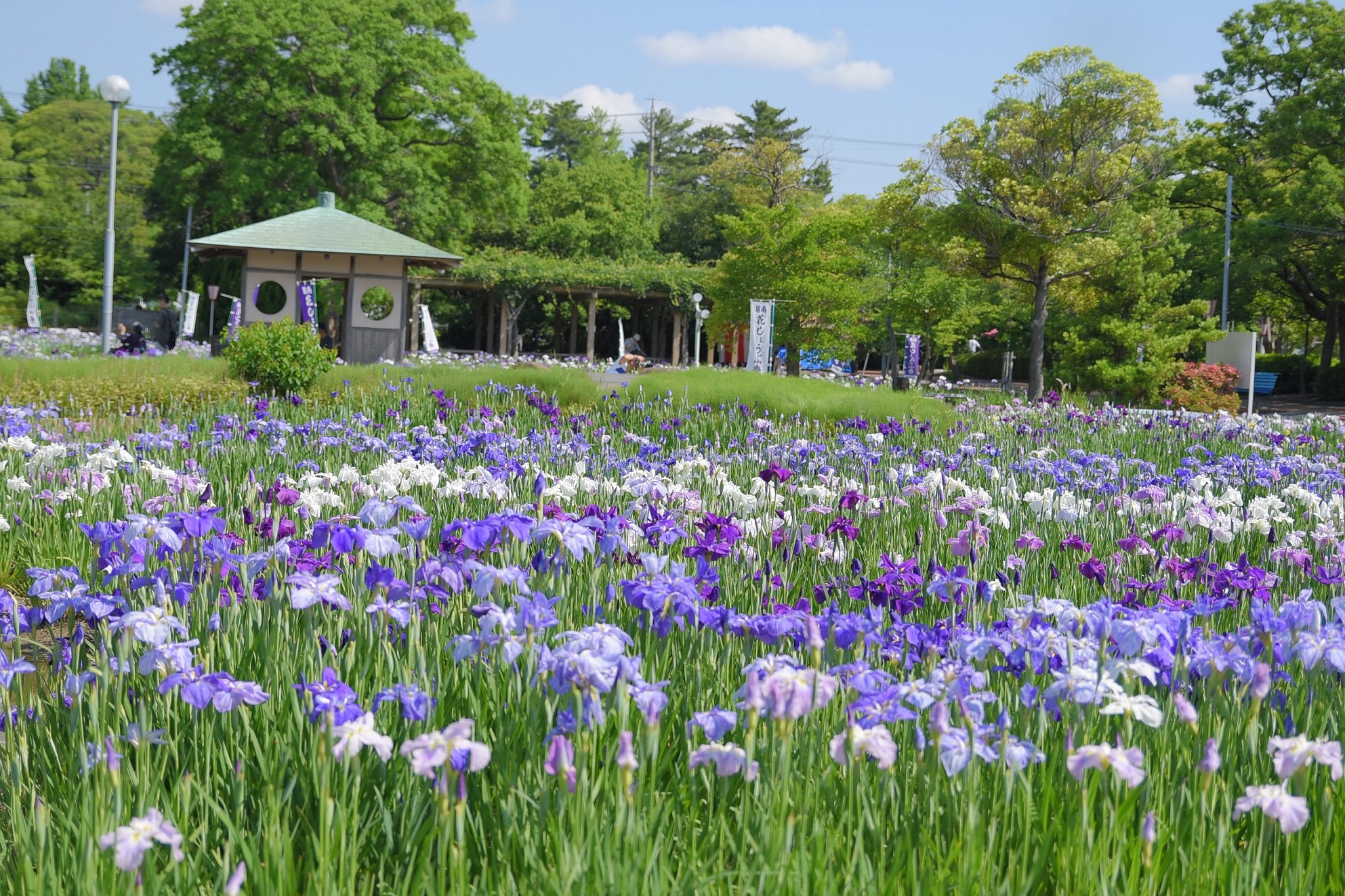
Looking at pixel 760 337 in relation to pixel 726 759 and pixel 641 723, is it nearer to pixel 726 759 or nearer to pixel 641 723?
pixel 641 723

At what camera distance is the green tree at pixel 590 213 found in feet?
149

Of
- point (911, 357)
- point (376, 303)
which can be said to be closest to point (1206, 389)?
point (911, 357)

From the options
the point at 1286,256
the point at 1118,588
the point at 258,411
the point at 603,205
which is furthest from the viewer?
the point at 603,205

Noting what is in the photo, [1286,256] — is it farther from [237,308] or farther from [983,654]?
[983,654]

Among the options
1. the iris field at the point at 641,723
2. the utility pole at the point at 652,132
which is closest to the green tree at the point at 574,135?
the utility pole at the point at 652,132

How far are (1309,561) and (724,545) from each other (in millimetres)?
2379

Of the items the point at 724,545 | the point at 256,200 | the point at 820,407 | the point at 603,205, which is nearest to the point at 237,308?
the point at 256,200

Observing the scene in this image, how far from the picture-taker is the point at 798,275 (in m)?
28.1

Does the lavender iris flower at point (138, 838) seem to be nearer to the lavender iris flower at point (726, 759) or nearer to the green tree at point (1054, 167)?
the lavender iris flower at point (726, 759)

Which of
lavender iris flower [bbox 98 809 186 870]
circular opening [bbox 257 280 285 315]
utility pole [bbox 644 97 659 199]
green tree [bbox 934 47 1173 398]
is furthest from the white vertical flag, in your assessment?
utility pole [bbox 644 97 659 199]

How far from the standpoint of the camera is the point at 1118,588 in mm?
3695

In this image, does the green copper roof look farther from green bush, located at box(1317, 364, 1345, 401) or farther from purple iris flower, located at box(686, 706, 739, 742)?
→ green bush, located at box(1317, 364, 1345, 401)

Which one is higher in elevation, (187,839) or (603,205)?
(603,205)

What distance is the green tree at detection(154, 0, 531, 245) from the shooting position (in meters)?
30.8
